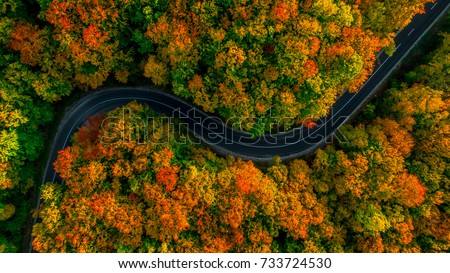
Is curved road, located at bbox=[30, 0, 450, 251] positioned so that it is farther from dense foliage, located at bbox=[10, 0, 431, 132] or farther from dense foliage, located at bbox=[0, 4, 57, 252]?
dense foliage, located at bbox=[10, 0, 431, 132]

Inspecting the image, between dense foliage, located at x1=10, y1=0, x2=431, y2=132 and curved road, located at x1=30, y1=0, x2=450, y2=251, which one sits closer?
dense foliage, located at x1=10, y1=0, x2=431, y2=132

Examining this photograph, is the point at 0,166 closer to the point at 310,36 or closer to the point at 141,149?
the point at 141,149

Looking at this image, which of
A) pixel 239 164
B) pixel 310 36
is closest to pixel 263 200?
pixel 239 164

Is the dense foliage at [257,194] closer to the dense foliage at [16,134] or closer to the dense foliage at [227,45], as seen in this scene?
the dense foliage at [16,134]

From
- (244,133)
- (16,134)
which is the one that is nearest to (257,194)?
(244,133)

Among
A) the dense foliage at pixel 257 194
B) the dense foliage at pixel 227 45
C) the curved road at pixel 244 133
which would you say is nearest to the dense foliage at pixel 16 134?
the dense foliage at pixel 227 45

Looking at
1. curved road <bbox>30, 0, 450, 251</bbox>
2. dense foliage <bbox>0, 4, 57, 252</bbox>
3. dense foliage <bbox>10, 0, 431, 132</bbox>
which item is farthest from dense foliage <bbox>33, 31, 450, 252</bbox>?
dense foliage <bbox>10, 0, 431, 132</bbox>
